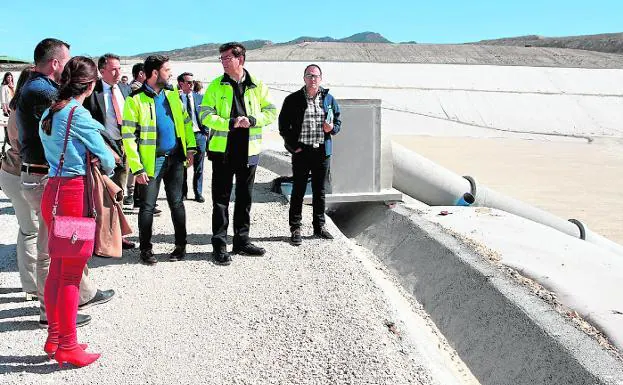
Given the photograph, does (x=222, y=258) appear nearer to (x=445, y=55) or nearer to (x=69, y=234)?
(x=69, y=234)

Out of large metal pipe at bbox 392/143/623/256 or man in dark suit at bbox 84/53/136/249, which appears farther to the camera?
large metal pipe at bbox 392/143/623/256

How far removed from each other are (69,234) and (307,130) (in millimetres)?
3358

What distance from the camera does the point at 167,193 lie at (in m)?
5.73

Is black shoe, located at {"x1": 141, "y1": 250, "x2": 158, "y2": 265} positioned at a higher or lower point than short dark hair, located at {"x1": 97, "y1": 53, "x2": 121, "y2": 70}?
lower

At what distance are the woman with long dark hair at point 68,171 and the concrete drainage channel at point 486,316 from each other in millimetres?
2897

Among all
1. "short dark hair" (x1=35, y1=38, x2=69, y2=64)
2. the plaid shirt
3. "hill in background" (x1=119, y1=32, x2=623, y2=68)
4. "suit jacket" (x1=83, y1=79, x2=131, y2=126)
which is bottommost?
the plaid shirt

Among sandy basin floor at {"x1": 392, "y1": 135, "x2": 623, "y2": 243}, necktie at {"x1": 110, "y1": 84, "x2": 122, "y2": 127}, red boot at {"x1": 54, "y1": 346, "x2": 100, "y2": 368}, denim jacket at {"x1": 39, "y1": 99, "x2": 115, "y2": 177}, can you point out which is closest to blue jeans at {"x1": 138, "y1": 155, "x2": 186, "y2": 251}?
necktie at {"x1": 110, "y1": 84, "x2": 122, "y2": 127}

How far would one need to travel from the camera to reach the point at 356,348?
3.99 m

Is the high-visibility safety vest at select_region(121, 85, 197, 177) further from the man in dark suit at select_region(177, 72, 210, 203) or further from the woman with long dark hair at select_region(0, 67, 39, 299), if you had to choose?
the man in dark suit at select_region(177, 72, 210, 203)

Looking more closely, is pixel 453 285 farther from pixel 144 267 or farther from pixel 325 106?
pixel 144 267

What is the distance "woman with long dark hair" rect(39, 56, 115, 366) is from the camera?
3.51 metres

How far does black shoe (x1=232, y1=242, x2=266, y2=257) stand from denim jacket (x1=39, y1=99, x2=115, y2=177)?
8.74 ft

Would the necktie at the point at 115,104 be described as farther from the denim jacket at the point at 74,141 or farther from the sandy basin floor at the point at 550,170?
the sandy basin floor at the point at 550,170

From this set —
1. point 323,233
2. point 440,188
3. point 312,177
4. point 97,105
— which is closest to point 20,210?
point 97,105
